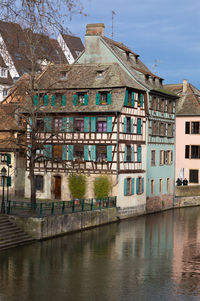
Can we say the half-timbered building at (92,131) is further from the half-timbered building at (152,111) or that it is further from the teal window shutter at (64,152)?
the half-timbered building at (152,111)

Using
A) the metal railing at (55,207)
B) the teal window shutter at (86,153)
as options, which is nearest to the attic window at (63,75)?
the teal window shutter at (86,153)

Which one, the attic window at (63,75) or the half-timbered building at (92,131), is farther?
the attic window at (63,75)

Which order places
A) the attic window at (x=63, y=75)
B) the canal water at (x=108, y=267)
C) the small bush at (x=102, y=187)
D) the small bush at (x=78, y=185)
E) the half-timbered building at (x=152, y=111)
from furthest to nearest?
1. the half-timbered building at (x=152, y=111)
2. the attic window at (x=63, y=75)
3. the small bush at (x=78, y=185)
4. the small bush at (x=102, y=187)
5. the canal water at (x=108, y=267)

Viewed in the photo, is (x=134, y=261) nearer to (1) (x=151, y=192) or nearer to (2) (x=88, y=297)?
(2) (x=88, y=297)

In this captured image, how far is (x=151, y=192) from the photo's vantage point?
45.6 meters

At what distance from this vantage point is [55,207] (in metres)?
33.7

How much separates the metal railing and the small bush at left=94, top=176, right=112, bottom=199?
1.80 ft

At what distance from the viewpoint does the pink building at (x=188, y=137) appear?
189ft

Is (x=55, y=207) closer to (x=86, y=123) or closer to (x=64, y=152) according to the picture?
(x=64, y=152)

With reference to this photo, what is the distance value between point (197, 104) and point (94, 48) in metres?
18.5

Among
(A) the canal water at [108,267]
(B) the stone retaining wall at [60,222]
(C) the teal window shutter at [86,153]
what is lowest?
(A) the canal water at [108,267]

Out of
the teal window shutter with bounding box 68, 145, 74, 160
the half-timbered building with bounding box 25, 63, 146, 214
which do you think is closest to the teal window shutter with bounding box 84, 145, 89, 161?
the half-timbered building with bounding box 25, 63, 146, 214

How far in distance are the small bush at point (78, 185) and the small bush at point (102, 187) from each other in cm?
121

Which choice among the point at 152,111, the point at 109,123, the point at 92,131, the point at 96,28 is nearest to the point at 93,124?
the point at 92,131
